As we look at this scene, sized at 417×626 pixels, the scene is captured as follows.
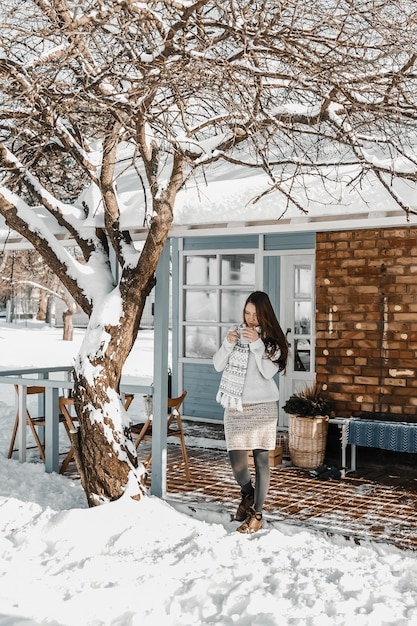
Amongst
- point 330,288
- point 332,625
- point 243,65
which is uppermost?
point 243,65

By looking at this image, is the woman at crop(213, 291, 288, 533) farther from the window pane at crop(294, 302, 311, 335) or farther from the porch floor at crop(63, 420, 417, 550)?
the window pane at crop(294, 302, 311, 335)

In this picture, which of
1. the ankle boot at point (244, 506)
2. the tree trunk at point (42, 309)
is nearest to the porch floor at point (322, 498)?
the ankle boot at point (244, 506)

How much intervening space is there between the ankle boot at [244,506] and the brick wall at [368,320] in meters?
2.65

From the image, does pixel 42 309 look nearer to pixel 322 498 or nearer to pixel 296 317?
pixel 296 317

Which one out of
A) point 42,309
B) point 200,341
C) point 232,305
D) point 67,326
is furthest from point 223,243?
point 42,309

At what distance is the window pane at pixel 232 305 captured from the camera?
10.1 meters

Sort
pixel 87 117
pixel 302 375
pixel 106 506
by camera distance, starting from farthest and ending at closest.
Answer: pixel 302 375 < pixel 87 117 < pixel 106 506

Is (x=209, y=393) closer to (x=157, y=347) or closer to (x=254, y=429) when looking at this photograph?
(x=157, y=347)

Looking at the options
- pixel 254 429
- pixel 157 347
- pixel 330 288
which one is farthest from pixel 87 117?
pixel 254 429

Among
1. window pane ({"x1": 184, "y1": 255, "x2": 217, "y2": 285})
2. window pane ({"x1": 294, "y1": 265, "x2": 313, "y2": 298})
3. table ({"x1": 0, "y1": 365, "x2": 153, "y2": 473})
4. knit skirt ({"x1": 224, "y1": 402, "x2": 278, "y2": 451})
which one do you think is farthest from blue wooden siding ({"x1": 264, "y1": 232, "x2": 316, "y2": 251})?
knit skirt ({"x1": 224, "y1": 402, "x2": 278, "y2": 451})

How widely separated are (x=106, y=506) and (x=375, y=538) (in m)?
1.96

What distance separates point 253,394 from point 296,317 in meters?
4.38

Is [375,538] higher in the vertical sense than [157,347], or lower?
lower

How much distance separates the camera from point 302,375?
955 centimetres
